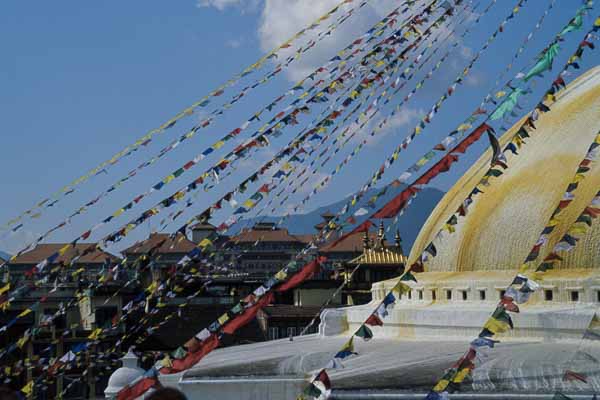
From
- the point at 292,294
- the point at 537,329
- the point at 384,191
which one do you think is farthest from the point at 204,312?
the point at 384,191

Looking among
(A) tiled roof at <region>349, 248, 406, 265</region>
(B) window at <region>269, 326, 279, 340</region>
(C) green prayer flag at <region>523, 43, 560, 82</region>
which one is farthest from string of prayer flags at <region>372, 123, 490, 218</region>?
(A) tiled roof at <region>349, 248, 406, 265</region>

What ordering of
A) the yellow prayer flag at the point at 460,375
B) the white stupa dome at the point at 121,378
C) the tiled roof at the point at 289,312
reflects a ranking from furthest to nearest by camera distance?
1. the tiled roof at the point at 289,312
2. the white stupa dome at the point at 121,378
3. the yellow prayer flag at the point at 460,375

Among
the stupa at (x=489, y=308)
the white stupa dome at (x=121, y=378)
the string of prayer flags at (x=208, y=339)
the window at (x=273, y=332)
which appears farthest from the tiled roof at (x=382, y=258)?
the string of prayer flags at (x=208, y=339)

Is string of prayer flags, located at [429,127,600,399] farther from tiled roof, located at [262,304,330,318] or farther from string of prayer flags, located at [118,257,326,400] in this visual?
tiled roof, located at [262,304,330,318]

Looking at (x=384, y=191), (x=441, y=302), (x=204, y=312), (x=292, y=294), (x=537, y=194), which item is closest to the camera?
(x=384, y=191)

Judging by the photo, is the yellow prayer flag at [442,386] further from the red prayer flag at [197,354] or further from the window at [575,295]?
the window at [575,295]

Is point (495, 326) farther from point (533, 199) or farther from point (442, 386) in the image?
point (533, 199)

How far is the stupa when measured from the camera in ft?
33.6

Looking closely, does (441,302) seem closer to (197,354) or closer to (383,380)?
(383,380)

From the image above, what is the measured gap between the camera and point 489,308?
11.8 metres

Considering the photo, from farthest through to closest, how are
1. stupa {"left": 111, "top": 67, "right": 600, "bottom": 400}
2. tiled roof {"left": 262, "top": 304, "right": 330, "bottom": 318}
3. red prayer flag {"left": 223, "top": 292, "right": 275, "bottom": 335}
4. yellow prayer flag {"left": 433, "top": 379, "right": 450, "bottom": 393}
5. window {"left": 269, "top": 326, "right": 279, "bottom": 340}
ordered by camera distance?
1. tiled roof {"left": 262, "top": 304, "right": 330, "bottom": 318}
2. window {"left": 269, "top": 326, "right": 279, "bottom": 340}
3. stupa {"left": 111, "top": 67, "right": 600, "bottom": 400}
4. red prayer flag {"left": 223, "top": 292, "right": 275, "bottom": 335}
5. yellow prayer flag {"left": 433, "top": 379, "right": 450, "bottom": 393}

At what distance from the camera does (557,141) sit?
1268 cm

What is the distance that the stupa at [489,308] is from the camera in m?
10.2

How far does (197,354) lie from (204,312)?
22.3m
